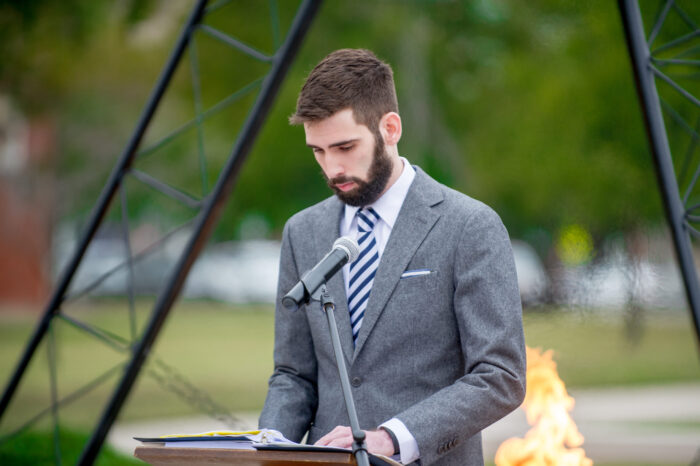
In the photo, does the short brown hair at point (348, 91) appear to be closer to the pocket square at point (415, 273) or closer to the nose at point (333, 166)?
the nose at point (333, 166)

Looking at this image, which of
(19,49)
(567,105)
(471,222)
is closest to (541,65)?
(567,105)

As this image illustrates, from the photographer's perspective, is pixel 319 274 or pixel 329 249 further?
pixel 329 249

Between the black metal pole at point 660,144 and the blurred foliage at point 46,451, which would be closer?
the black metal pole at point 660,144

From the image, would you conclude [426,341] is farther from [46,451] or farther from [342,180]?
[46,451]

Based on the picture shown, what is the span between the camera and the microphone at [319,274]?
2.12 metres

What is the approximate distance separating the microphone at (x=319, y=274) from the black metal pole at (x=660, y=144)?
2713mm

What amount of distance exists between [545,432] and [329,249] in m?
2.91

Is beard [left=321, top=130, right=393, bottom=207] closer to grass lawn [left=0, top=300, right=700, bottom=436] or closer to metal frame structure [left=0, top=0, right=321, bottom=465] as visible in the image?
metal frame structure [left=0, top=0, right=321, bottom=465]

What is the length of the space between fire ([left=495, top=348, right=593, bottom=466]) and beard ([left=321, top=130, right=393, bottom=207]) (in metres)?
2.56

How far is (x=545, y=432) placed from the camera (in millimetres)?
5121

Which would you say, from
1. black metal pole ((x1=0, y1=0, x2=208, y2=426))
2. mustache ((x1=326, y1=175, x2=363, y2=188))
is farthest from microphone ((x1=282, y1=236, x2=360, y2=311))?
black metal pole ((x1=0, y1=0, x2=208, y2=426))

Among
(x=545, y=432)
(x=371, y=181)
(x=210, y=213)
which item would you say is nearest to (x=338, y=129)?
(x=371, y=181)

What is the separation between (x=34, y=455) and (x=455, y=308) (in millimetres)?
5789

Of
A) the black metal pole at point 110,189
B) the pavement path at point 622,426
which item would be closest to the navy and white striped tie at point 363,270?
the black metal pole at point 110,189
